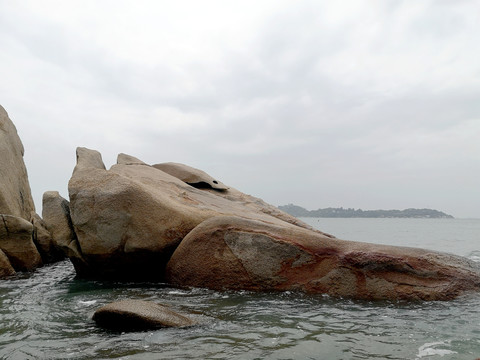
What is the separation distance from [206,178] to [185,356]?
11.7 meters

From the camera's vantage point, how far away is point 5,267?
10.6 meters

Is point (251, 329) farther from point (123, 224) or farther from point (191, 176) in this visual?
point (191, 176)

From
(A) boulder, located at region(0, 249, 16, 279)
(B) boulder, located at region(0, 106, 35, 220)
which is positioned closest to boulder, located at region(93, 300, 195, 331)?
(A) boulder, located at region(0, 249, 16, 279)

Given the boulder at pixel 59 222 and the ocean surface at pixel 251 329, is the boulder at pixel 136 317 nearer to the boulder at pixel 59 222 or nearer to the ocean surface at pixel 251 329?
the ocean surface at pixel 251 329

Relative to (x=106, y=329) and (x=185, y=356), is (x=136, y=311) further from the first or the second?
(x=185, y=356)

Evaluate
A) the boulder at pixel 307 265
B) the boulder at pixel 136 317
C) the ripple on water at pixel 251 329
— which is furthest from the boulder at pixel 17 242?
the boulder at pixel 136 317

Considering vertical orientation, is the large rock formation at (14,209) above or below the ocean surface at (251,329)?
above

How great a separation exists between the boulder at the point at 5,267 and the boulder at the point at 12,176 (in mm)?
1985

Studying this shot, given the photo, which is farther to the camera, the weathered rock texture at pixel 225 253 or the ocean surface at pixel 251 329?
the weathered rock texture at pixel 225 253

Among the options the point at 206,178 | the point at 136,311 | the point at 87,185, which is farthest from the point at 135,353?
the point at 206,178

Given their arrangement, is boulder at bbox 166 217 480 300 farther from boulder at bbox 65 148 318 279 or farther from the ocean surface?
boulder at bbox 65 148 318 279

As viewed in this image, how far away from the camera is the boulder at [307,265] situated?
8.00 meters

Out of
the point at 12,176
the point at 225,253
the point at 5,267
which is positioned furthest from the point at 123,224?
the point at 12,176

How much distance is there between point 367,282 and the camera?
317 inches
